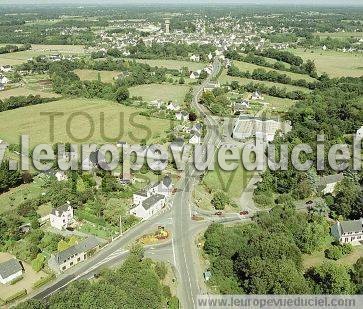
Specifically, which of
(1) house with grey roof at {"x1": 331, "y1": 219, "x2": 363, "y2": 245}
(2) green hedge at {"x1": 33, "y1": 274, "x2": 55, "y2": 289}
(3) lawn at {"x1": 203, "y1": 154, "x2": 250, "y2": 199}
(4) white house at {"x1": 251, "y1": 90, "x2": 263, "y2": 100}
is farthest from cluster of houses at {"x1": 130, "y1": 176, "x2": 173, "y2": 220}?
(4) white house at {"x1": 251, "y1": 90, "x2": 263, "y2": 100}

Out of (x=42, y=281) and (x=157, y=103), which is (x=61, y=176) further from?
(x=157, y=103)

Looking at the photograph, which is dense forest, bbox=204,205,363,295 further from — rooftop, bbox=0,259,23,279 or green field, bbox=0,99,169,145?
green field, bbox=0,99,169,145

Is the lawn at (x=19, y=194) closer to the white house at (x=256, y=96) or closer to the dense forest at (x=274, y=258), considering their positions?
the dense forest at (x=274, y=258)

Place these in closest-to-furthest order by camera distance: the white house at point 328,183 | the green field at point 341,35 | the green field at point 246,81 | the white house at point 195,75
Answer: the white house at point 328,183, the green field at point 246,81, the white house at point 195,75, the green field at point 341,35

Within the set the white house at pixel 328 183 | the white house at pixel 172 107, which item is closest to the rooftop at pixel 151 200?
the white house at pixel 328 183

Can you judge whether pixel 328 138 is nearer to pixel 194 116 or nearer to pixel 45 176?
pixel 194 116

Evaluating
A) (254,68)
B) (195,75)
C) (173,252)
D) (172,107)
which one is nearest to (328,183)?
(173,252)
